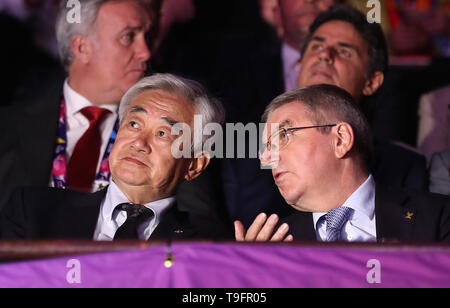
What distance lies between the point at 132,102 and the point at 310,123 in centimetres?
52

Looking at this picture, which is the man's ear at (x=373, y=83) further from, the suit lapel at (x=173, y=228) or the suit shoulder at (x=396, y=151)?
the suit lapel at (x=173, y=228)

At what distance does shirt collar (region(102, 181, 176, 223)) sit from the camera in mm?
2074

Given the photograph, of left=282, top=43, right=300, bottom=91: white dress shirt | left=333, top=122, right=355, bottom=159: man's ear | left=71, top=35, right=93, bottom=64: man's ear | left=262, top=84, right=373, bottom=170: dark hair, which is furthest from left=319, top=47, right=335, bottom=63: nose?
left=71, top=35, right=93, bottom=64: man's ear

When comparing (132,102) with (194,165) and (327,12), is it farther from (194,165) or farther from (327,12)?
(327,12)

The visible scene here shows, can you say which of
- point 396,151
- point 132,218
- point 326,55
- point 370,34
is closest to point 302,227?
point 132,218

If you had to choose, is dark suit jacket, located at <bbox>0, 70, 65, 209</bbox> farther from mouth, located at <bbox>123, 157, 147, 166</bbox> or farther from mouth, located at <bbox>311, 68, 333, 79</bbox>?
mouth, located at <bbox>311, 68, 333, 79</bbox>

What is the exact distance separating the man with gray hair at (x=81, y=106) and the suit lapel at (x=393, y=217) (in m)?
0.88

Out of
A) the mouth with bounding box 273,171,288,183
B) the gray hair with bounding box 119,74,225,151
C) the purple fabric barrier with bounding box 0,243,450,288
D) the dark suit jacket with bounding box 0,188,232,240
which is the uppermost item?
the gray hair with bounding box 119,74,225,151

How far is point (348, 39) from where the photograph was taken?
103 inches

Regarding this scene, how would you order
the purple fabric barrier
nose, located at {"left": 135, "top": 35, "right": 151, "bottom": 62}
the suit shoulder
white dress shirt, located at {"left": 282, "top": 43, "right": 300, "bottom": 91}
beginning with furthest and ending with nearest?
white dress shirt, located at {"left": 282, "top": 43, "right": 300, "bottom": 91} < nose, located at {"left": 135, "top": 35, "right": 151, "bottom": 62} < the suit shoulder < the purple fabric barrier

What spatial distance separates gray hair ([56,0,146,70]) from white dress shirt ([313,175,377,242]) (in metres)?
1.11

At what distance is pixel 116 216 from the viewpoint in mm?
2078

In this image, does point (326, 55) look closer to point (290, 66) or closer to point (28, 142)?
point (290, 66)

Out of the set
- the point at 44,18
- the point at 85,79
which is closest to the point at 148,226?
the point at 85,79
